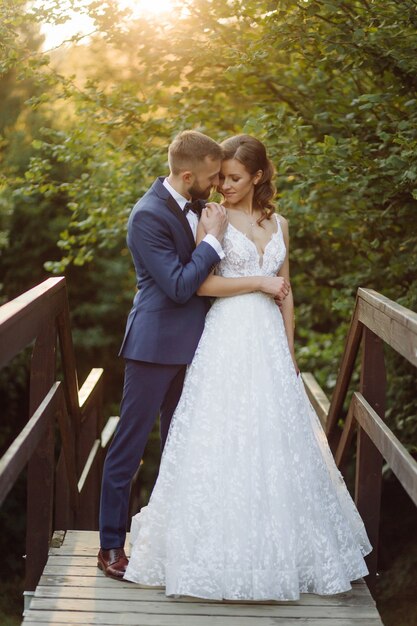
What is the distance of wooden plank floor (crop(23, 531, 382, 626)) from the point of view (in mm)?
3098

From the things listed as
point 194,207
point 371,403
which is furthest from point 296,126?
point 371,403

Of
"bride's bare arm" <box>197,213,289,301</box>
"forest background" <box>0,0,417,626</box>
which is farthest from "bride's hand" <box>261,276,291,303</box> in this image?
"forest background" <box>0,0,417,626</box>

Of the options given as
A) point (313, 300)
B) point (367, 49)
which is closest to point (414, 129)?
point (367, 49)

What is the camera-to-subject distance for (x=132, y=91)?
22.5ft

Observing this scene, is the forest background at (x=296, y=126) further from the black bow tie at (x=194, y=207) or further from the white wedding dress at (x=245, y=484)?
the white wedding dress at (x=245, y=484)

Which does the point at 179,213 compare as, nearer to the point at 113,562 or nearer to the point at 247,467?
the point at 247,467

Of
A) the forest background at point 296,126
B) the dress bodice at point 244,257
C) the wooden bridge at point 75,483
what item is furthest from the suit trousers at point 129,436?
the forest background at point 296,126

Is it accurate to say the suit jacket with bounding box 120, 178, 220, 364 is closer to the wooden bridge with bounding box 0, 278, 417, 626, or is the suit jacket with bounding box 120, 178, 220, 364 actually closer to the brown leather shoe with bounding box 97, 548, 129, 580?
the wooden bridge with bounding box 0, 278, 417, 626

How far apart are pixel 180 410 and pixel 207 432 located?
5.7 inches

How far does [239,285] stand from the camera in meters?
3.54

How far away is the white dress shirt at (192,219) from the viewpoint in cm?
340

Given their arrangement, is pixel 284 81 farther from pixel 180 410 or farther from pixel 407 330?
pixel 407 330

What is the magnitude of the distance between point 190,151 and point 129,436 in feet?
3.64

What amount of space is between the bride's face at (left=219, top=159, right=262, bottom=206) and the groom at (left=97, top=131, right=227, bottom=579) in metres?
0.08
